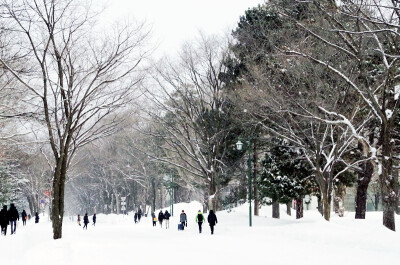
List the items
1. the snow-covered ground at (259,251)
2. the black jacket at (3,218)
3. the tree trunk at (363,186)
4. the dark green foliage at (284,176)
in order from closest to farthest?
the snow-covered ground at (259,251), the black jacket at (3,218), the tree trunk at (363,186), the dark green foliage at (284,176)

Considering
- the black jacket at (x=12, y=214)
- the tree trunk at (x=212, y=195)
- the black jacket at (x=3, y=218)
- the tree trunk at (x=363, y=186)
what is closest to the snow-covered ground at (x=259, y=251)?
the black jacket at (x=3, y=218)

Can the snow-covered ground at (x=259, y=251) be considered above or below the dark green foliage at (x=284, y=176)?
below

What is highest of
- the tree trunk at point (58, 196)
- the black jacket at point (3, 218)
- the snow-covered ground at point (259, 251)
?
the tree trunk at point (58, 196)

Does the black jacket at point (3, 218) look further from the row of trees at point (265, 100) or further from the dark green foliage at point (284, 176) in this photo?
the dark green foliage at point (284, 176)

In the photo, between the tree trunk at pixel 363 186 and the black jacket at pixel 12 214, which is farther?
the tree trunk at pixel 363 186

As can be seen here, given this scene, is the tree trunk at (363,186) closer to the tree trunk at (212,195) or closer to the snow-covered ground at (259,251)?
the snow-covered ground at (259,251)

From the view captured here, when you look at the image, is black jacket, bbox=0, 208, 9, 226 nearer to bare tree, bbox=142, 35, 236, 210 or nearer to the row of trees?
the row of trees

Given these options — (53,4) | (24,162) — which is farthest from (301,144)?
(24,162)

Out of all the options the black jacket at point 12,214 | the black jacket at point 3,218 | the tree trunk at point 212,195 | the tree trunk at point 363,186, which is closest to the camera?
the black jacket at point 3,218

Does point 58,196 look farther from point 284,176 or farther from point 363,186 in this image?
point 363,186

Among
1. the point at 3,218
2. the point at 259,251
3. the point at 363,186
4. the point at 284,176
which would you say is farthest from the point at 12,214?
the point at 363,186

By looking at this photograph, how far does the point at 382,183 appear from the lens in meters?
16.7

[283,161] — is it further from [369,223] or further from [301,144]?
[369,223]

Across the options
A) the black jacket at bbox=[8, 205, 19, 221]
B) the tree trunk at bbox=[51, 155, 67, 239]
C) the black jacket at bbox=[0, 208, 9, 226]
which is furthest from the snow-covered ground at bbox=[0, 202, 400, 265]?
the black jacket at bbox=[8, 205, 19, 221]
